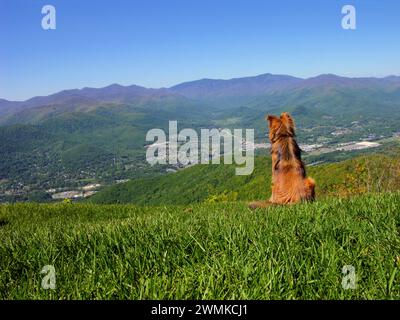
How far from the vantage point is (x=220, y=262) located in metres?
2.79

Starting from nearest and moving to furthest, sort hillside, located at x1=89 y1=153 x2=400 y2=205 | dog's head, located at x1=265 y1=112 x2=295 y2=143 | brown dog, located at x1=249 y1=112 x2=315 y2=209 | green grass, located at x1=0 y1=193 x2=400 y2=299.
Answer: green grass, located at x1=0 y1=193 x2=400 y2=299, brown dog, located at x1=249 y1=112 x2=315 y2=209, dog's head, located at x1=265 y1=112 x2=295 y2=143, hillside, located at x1=89 y1=153 x2=400 y2=205

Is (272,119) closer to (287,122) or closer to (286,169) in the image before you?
(287,122)

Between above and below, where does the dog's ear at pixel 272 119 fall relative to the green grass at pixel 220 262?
above

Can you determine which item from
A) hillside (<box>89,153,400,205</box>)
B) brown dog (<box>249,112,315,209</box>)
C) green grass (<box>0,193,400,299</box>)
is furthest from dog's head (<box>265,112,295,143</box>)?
hillside (<box>89,153,400,205</box>)

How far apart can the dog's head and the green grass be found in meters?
3.96

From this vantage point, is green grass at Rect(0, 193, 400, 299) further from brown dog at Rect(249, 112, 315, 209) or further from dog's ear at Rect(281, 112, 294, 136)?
dog's ear at Rect(281, 112, 294, 136)

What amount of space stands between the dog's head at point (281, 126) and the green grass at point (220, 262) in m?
3.96

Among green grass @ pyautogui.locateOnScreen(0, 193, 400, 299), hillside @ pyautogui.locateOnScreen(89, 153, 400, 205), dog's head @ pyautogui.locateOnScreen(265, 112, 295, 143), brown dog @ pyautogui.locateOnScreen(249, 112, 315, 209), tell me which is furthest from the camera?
hillside @ pyautogui.locateOnScreen(89, 153, 400, 205)

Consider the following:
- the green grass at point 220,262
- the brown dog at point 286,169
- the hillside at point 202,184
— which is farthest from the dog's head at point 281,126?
the hillside at point 202,184

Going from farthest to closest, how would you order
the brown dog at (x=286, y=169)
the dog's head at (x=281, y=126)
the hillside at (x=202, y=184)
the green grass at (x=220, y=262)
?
A: the hillside at (x=202, y=184)
the dog's head at (x=281, y=126)
the brown dog at (x=286, y=169)
the green grass at (x=220, y=262)

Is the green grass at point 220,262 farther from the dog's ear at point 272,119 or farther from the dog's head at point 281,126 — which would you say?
the dog's ear at point 272,119

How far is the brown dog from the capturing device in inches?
309

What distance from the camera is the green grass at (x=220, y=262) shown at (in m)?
2.29
